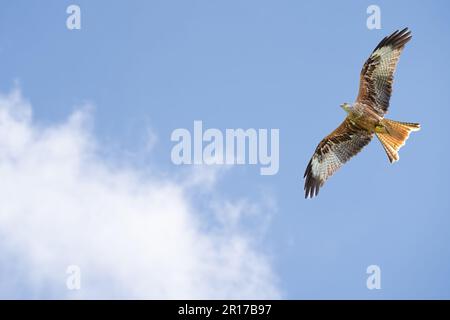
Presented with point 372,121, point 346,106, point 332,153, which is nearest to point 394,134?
point 372,121

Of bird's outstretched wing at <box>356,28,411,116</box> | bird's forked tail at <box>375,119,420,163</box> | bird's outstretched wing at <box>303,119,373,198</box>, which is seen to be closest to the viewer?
bird's forked tail at <box>375,119,420,163</box>

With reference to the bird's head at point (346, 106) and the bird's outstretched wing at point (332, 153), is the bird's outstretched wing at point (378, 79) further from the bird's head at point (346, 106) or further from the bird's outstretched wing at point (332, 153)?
the bird's outstretched wing at point (332, 153)

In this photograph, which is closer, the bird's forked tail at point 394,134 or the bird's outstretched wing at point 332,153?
the bird's forked tail at point 394,134

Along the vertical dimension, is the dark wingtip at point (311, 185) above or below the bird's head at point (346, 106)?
below

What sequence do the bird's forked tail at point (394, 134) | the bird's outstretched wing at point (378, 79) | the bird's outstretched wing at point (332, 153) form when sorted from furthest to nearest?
the bird's outstretched wing at point (332, 153) → the bird's outstretched wing at point (378, 79) → the bird's forked tail at point (394, 134)

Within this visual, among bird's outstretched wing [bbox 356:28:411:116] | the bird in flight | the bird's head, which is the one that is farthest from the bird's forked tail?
the bird's head

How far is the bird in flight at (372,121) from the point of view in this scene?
13.8 m

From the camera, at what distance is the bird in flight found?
1377 centimetres

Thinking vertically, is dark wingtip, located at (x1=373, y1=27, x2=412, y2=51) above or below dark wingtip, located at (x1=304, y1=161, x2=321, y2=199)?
above

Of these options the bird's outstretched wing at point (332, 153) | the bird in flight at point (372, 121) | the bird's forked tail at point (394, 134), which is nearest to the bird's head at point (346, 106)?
the bird in flight at point (372, 121)

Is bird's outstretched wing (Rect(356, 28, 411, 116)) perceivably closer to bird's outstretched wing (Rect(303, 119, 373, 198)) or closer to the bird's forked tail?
the bird's forked tail
